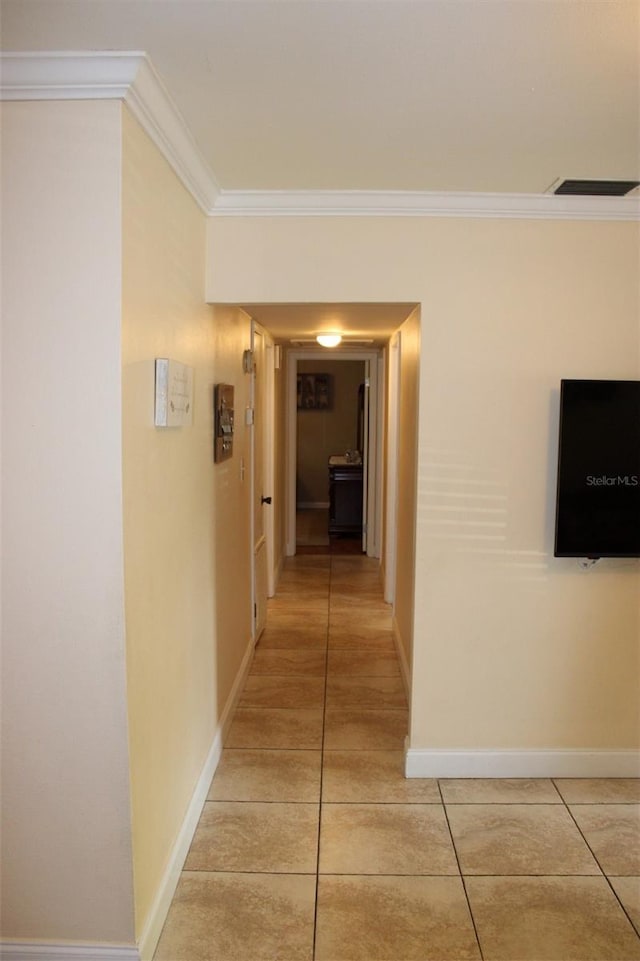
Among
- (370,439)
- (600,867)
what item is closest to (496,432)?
(600,867)

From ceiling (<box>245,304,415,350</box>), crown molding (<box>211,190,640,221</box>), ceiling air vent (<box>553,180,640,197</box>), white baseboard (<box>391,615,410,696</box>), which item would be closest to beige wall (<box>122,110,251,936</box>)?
crown molding (<box>211,190,640,221</box>)

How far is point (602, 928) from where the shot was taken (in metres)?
2.04

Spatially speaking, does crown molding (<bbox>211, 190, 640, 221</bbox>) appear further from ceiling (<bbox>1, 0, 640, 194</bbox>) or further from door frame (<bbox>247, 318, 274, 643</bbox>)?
door frame (<bbox>247, 318, 274, 643</bbox>)

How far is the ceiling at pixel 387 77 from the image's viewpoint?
55.7 inches

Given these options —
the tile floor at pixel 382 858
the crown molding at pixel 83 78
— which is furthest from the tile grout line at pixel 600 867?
the crown molding at pixel 83 78

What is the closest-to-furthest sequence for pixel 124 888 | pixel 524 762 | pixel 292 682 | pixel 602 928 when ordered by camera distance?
pixel 124 888 < pixel 602 928 < pixel 524 762 < pixel 292 682

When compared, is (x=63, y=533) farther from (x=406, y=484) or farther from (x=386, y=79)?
(x=406, y=484)

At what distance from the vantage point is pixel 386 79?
1680 mm

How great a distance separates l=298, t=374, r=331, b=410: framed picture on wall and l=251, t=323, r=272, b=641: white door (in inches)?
203

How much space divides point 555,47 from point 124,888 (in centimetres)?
240

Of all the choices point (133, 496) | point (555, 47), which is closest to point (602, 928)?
point (133, 496)

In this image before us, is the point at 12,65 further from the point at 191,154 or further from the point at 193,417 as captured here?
the point at 193,417

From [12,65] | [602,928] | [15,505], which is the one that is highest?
[12,65]

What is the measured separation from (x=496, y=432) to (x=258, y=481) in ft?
6.82
